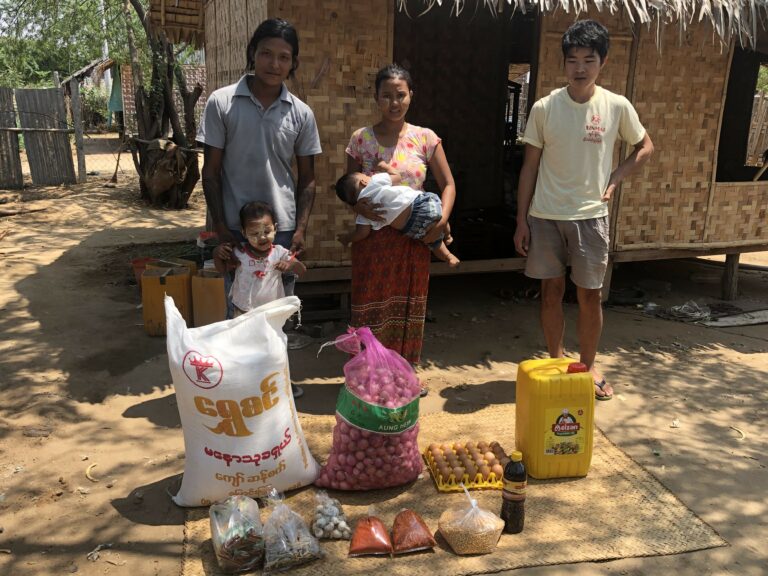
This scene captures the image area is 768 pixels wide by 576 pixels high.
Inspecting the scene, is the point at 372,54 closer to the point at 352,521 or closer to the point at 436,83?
the point at 352,521

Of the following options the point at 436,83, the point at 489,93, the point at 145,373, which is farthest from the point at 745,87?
the point at 145,373

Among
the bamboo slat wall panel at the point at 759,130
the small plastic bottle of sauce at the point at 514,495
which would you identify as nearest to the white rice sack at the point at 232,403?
the small plastic bottle of sauce at the point at 514,495

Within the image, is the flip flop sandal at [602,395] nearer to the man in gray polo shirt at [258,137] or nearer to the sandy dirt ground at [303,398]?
the sandy dirt ground at [303,398]

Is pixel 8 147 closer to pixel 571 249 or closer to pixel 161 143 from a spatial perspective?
pixel 161 143

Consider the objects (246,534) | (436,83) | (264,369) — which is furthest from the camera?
(436,83)

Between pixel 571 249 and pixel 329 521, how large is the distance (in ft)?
6.71

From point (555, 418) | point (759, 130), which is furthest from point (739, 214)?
point (759, 130)

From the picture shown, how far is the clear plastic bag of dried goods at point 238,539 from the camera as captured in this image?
2340 mm

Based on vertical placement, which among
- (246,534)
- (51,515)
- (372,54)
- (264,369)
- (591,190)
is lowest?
(51,515)

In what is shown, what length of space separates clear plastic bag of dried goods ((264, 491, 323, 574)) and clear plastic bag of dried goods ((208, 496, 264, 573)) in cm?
4

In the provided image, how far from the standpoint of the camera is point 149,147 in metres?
10.2

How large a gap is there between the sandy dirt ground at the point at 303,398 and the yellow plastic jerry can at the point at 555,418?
10.1 inches

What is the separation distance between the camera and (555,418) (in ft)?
9.59

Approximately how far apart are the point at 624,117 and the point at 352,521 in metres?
2.56
